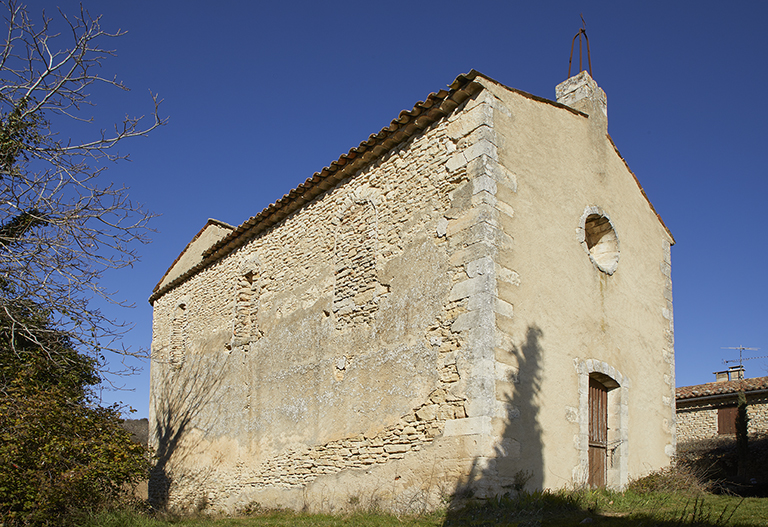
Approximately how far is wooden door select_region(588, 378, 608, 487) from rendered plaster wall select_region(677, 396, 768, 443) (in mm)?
10372

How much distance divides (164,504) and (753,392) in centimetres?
1503

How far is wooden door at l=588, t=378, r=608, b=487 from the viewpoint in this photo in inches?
316

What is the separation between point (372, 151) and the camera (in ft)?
29.4

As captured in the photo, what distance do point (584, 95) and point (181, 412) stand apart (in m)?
10.4

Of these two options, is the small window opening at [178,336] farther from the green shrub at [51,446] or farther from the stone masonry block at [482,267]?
the stone masonry block at [482,267]

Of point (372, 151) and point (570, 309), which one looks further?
point (372, 151)

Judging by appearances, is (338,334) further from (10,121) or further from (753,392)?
(753,392)

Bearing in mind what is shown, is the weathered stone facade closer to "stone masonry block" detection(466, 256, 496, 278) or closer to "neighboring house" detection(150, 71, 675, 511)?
"neighboring house" detection(150, 71, 675, 511)

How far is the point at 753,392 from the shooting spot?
53.9ft

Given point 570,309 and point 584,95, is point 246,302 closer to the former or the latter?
point 570,309

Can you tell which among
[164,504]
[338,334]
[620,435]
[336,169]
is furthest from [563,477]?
[164,504]

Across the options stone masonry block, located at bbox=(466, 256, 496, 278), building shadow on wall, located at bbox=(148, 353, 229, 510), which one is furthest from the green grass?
building shadow on wall, located at bbox=(148, 353, 229, 510)

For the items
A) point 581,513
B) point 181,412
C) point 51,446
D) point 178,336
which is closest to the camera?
point 581,513

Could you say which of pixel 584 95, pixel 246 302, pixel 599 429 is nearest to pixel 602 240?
pixel 584 95
